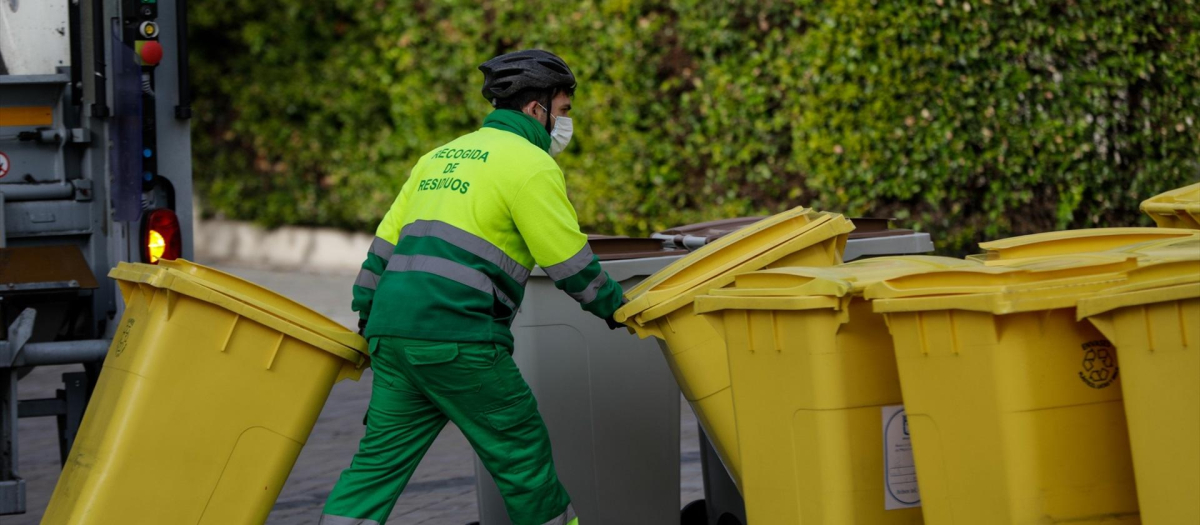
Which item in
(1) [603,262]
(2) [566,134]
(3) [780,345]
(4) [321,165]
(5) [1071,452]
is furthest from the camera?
(4) [321,165]

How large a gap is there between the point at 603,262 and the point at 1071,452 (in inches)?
66.8

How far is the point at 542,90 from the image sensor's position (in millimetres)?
3986

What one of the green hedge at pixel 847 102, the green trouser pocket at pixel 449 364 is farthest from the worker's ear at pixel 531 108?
the green hedge at pixel 847 102

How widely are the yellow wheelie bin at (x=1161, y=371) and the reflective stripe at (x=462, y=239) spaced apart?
1.45 meters

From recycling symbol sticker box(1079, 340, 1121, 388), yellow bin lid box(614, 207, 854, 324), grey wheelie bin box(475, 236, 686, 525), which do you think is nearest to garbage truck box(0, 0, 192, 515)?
grey wheelie bin box(475, 236, 686, 525)

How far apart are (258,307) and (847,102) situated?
4.48 m

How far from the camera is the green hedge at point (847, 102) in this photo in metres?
7.25

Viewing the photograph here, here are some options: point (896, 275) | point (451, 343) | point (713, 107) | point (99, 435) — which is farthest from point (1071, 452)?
point (713, 107)

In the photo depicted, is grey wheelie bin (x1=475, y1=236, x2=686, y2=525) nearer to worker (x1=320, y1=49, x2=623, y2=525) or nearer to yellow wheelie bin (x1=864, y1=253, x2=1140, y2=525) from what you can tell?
worker (x1=320, y1=49, x2=623, y2=525)

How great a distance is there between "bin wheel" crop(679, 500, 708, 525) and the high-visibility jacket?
1.24 meters

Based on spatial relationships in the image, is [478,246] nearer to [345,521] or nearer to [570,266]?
[570,266]

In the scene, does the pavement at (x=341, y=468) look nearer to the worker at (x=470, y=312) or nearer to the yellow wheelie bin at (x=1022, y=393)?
the worker at (x=470, y=312)

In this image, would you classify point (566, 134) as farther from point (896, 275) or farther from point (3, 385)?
point (3, 385)

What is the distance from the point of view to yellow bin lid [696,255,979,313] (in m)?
3.43
